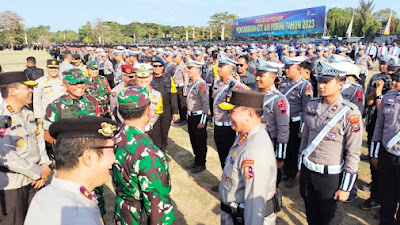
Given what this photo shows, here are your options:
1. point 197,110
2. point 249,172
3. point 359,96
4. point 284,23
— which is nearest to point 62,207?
point 249,172

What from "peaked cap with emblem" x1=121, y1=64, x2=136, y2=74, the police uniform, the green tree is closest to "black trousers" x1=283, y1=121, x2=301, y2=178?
"peaked cap with emblem" x1=121, y1=64, x2=136, y2=74

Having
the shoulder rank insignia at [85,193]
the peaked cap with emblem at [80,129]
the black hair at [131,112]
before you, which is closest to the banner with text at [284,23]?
the black hair at [131,112]

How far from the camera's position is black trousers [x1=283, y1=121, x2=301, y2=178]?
5.32m

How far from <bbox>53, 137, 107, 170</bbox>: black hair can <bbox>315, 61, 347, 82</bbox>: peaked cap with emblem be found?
264 centimetres

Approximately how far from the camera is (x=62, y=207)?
1286mm

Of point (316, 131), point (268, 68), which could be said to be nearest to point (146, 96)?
point (316, 131)

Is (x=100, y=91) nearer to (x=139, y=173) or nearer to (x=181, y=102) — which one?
(x=181, y=102)

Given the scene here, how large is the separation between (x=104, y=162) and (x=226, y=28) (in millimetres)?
75039

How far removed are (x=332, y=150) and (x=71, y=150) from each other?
2746mm

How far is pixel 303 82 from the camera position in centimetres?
518

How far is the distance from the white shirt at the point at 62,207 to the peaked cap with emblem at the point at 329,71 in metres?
2.81

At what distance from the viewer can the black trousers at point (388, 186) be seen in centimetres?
342

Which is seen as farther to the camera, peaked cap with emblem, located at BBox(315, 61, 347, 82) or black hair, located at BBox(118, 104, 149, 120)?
peaked cap with emblem, located at BBox(315, 61, 347, 82)

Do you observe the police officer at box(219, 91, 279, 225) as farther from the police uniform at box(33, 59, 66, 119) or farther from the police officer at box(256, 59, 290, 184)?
the police uniform at box(33, 59, 66, 119)
